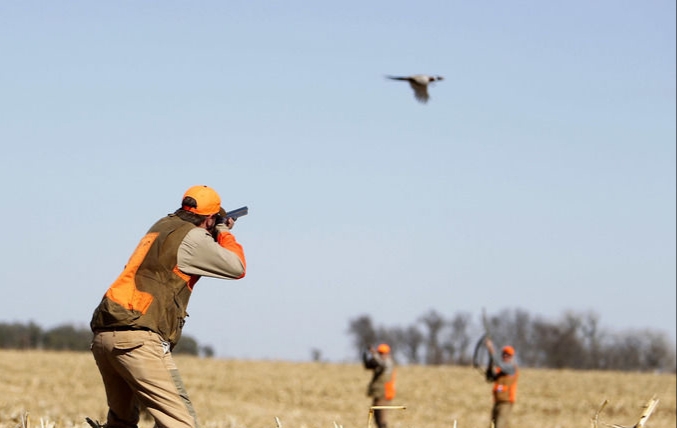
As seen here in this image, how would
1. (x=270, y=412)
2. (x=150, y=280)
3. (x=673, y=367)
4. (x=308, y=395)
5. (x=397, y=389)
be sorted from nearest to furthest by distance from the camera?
(x=150, y=280)
(x=270, y=412)
(x=308, y=395)
(x=397, y=389)
(x=673, y=367)

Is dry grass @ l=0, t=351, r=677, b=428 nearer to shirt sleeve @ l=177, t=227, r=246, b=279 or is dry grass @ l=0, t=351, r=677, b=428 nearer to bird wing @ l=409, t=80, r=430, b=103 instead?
bird wing @ l=409, t=80, r=430, b=103

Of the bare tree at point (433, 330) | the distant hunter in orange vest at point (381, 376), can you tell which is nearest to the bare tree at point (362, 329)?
the bare tree at point (433, 330)

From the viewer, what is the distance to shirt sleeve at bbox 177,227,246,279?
736 centimetres

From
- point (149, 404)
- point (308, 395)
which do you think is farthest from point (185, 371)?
point (149, 404)

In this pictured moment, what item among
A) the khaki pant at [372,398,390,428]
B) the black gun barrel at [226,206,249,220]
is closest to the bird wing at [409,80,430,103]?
the black gun barrel at [226,206,249,220]

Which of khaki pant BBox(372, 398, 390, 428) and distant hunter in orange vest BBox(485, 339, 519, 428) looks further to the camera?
khaki pant BBox(372, 398, 390, 428)

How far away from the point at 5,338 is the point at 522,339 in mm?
63414

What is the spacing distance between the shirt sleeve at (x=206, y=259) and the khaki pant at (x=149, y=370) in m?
0.53

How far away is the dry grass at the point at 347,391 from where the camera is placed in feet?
102

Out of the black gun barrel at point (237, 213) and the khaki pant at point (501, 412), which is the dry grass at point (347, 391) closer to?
the khaki pant at point (501, 412)

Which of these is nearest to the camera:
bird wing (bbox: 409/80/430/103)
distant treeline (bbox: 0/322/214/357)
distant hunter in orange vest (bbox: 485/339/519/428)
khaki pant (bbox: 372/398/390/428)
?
bird wing (bbox: 409/80/430/103)

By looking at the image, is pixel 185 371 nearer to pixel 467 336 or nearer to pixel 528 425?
pixel 528 425

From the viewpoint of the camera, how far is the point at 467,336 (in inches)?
5453

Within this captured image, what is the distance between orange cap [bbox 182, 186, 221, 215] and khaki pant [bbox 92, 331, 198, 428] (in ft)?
3.05
